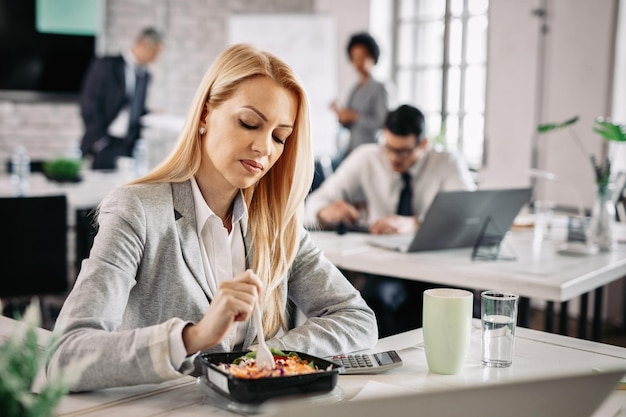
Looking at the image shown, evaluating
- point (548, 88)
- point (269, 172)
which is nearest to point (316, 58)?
point (548, 88)

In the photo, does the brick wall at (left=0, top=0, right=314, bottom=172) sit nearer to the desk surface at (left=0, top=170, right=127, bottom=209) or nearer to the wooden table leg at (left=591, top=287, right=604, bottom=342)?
the desk surface at (left=0, top=170, right=127, bottom=209)

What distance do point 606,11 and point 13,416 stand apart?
4.22 m

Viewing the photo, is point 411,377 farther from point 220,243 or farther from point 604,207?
point 604,207

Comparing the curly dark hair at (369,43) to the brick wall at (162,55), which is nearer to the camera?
the curly dark hair at (369,43)

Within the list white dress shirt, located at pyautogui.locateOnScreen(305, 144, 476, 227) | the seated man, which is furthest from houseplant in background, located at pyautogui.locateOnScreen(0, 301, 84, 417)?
white dress shirt, located at pyautogui.locateOnScreen(305, 144, 476, 227)

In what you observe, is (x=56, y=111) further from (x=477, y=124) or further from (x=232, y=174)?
(x=232, y=174)

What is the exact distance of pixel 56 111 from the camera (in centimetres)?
565

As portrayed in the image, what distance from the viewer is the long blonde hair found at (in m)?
1.40

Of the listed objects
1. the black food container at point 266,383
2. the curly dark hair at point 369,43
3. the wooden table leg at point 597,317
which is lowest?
the wooden table leg at point 597,317

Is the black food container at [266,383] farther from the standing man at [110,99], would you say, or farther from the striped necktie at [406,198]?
the standing man at [110,99]

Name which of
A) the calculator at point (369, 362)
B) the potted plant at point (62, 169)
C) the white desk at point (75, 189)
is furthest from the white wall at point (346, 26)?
the calculator at point (369, 362)

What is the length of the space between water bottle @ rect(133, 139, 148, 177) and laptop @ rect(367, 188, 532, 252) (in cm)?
263

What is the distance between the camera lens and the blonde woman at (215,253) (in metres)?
1.09

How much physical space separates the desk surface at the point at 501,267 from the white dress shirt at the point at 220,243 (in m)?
0.88
